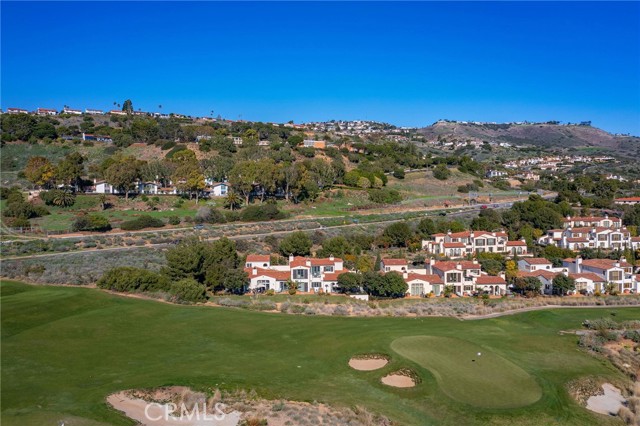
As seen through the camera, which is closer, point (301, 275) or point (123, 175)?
point (301, 275)

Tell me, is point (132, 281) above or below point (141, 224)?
below

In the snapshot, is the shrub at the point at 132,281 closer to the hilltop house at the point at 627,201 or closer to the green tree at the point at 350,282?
the green tree at the point at 350,282

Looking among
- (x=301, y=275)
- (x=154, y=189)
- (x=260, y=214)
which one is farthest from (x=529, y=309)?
(x=154, y=189)

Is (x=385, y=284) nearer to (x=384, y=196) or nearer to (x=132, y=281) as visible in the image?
(x=132, y=281)

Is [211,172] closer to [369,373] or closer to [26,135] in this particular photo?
[26,135]

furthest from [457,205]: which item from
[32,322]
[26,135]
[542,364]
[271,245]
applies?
[26,135]

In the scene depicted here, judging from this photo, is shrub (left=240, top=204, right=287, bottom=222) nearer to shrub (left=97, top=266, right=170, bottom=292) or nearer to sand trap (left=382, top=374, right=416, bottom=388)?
shrub (left=97, top=266, right=170, bottom=292)

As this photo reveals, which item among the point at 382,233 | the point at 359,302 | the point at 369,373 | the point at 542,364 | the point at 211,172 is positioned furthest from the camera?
the point at 211,172
